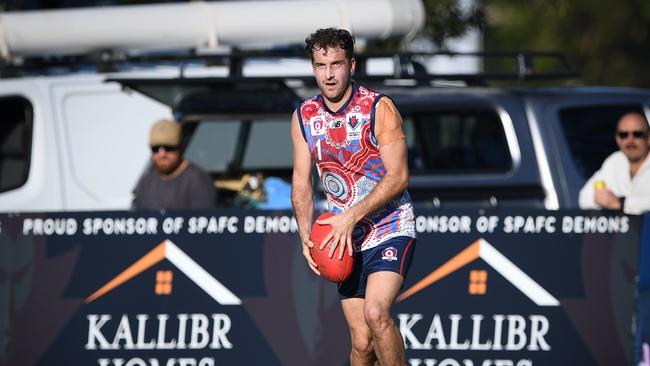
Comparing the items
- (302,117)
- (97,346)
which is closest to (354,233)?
→ (302,117)

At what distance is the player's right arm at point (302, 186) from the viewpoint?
721 centimetres

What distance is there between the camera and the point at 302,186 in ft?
23.8

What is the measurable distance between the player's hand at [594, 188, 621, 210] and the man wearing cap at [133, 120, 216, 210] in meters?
2.74

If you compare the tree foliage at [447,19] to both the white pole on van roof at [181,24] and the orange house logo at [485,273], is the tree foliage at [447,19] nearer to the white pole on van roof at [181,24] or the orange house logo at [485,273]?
the white pole on van roof at [181,24]

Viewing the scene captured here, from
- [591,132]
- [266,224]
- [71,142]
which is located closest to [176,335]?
[266,224]

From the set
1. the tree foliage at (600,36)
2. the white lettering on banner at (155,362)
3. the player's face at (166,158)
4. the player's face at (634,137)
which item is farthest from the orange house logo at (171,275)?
the tree foliage at (600,36)

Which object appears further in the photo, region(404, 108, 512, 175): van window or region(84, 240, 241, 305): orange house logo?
region(404, 108, 512, 175): van window

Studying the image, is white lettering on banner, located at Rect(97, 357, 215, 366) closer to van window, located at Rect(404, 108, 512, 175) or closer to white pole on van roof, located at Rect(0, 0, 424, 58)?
Result: van window, located at Rect(404, 108, 512, 175)

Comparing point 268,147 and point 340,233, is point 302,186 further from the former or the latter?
point 268,147

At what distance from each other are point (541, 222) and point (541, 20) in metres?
30.5

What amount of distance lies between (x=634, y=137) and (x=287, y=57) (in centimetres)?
300

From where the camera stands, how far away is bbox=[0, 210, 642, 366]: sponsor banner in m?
8.61

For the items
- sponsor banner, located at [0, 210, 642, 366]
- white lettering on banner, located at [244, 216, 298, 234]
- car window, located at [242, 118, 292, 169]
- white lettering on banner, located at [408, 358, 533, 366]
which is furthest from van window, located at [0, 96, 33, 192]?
white lettering on banner, located at [408, 358, 533, 366]

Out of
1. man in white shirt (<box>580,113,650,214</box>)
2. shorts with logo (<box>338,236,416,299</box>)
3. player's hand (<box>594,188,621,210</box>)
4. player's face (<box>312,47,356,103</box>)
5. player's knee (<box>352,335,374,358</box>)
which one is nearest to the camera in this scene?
player's face (<box>312,47,356,103</box>)
